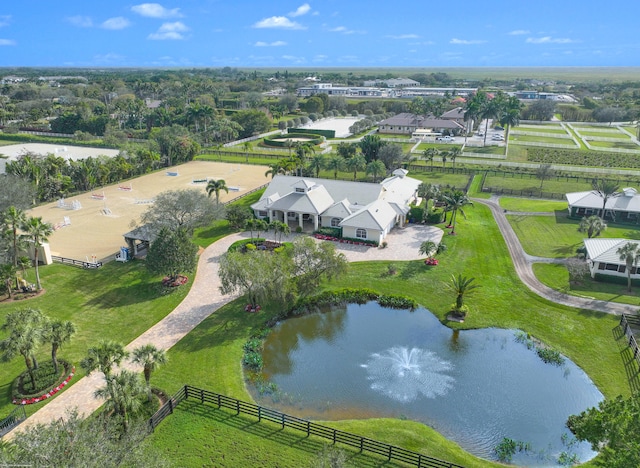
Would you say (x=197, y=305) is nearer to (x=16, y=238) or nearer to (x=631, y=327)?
(x=16, y=238)

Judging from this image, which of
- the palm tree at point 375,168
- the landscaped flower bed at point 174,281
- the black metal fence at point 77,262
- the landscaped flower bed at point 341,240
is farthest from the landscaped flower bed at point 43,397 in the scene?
the palm tree at point 375,168

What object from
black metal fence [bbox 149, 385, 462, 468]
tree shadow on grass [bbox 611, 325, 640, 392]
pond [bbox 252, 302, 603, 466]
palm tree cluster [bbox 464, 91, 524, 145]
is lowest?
pond [bbox 252, 302, 603, 466]

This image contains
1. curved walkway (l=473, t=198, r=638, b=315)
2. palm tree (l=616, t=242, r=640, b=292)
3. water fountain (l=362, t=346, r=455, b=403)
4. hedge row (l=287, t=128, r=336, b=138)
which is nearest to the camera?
water fountain (l=362, t=346, r=455, b=403)

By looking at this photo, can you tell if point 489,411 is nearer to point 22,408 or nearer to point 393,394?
point 393,394

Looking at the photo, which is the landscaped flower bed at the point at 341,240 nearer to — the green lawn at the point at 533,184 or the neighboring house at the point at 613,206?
the neighboring house at the point at 613,206

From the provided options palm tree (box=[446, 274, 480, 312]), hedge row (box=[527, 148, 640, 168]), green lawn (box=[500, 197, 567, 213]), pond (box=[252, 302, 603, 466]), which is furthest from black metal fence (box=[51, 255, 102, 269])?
hedge row (box=[527, 148, 640, 168])

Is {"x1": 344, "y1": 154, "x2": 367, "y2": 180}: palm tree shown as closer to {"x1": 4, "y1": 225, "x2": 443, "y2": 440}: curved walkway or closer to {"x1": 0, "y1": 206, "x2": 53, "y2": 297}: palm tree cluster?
{"x1": 4, "y1": 225, "x2": 443, "y2": 440}: curved walkway

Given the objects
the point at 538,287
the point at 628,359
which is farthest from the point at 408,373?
the point at 538,287

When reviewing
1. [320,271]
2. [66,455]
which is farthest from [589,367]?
[66,455]
